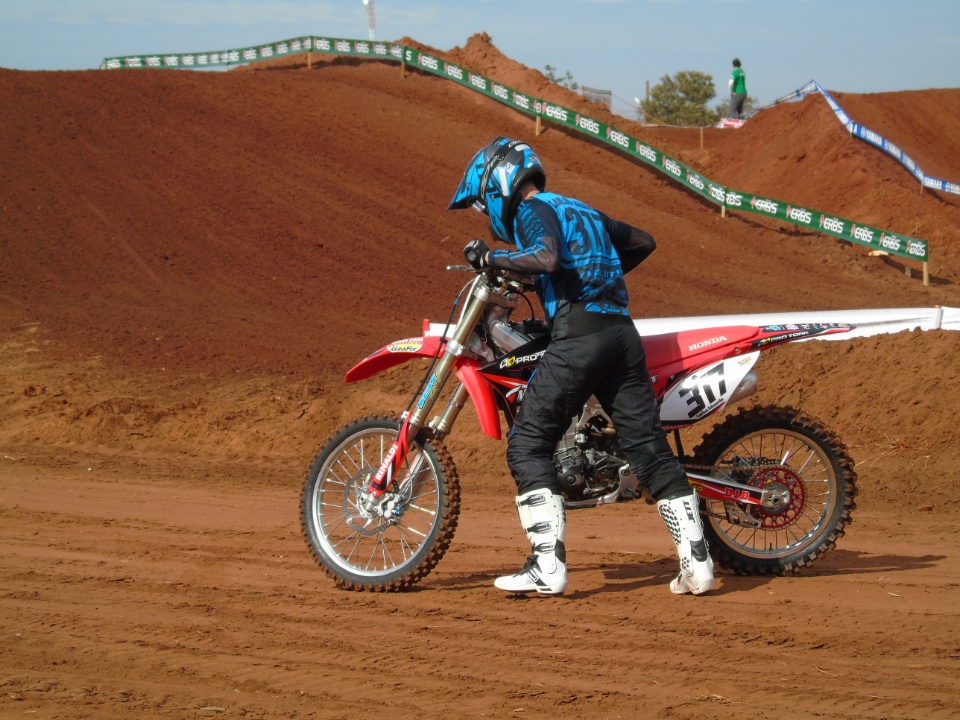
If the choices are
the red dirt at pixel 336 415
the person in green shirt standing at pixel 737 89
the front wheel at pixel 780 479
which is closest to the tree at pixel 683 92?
the person in green shirt standing at pixel 737 89

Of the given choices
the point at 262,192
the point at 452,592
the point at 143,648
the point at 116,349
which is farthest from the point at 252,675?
the point at 262,192

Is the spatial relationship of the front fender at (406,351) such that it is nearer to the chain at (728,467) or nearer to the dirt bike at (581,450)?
the dirt bike at (581,450)

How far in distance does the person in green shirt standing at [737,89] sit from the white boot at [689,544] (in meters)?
28.4

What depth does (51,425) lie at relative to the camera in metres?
9.98

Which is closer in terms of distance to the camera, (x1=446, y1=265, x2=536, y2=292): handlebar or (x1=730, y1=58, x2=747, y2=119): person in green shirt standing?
(x1=446, y1=265, x2=536, y2=292): handlebar

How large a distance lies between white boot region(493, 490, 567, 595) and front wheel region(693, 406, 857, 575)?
2.81 ft

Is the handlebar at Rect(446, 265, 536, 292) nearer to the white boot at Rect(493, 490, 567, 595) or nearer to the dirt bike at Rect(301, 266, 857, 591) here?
the dirt bike at Rect(301, 266, 857, 591)

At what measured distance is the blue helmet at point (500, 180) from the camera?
4762 mm

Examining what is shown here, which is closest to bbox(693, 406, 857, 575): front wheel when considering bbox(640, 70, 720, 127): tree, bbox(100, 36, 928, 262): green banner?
bbox(100, 36, 928, 262): green banner

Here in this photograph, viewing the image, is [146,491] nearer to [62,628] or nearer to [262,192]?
[62,628]

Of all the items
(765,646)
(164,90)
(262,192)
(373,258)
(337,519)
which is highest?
(164,90)

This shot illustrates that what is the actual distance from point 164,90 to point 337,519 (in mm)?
18834

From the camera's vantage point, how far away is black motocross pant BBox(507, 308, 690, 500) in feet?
15.4

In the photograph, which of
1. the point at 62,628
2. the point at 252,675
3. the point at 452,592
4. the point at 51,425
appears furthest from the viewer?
the point at 51,425
